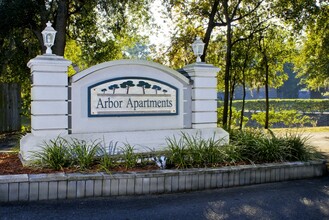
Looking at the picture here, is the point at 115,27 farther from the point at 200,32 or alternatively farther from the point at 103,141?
the point at 103,141

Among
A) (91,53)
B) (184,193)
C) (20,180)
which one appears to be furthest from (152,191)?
(91,53)

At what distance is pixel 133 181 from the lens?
16.5 ft

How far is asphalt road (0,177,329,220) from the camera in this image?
4.18 meters

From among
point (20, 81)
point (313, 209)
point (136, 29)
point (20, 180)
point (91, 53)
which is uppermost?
point (136, 29)

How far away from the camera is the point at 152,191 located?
511 cm

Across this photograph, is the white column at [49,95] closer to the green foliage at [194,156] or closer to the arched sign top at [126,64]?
the arched sign top at [126,64]

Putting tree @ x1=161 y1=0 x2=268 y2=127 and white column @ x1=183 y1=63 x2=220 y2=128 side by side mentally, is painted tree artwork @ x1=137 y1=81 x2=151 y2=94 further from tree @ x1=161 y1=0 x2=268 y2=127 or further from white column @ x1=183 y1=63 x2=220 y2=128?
tree @ x1=161 y1=0 x2=268 y2=127

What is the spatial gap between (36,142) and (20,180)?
1.69m

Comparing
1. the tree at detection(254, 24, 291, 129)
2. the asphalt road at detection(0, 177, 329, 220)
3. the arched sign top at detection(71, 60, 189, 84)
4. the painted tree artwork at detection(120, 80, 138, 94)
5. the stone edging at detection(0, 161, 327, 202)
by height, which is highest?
the tree at detection(254, 24, 291, 129)

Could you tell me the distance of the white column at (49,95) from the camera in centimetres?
620

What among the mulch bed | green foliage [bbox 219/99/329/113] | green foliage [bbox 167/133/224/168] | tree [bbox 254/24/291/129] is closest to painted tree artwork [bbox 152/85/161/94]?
green foliage [bbox 167/133/224/168]

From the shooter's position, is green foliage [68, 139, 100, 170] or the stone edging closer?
the stone edging

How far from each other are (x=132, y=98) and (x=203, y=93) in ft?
5.00

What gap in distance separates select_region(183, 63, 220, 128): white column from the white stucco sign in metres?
0.42
